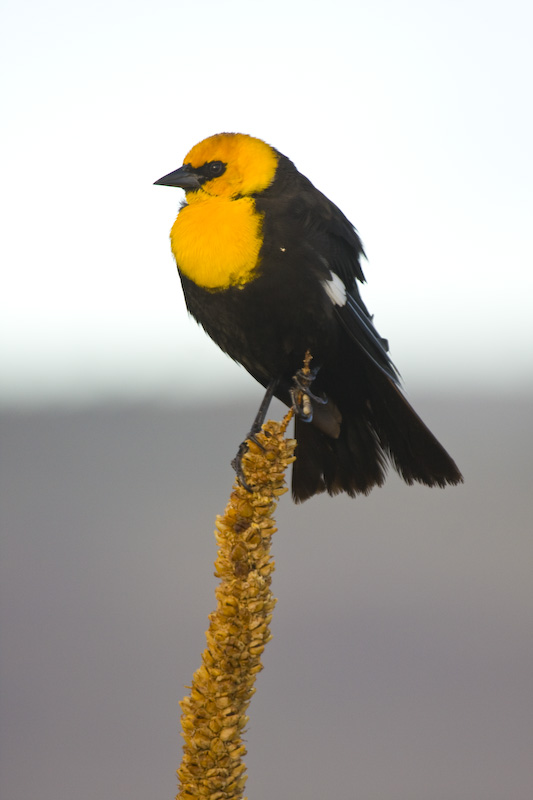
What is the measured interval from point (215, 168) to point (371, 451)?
2.68 ft

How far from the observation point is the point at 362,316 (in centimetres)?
199

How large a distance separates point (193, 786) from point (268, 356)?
3.72 feet

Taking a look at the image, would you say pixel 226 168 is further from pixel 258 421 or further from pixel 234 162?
pixel 258 421

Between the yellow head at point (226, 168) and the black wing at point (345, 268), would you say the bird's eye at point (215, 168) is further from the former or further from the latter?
the black wing at point (345, 268)

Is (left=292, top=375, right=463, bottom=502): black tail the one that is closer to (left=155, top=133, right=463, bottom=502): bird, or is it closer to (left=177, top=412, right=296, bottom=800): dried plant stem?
(left=155, top=133, right=463, bottom=502): bird

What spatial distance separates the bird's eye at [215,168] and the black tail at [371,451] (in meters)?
0.64

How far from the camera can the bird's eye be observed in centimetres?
199

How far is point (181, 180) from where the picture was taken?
2.02 metres

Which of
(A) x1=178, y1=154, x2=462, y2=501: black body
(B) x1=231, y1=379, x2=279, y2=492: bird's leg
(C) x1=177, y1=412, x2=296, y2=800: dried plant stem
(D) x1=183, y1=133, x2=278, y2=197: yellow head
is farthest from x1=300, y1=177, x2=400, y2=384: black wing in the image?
(C) x1=177, y1=412, x2=296, y2=800: dried plant stem

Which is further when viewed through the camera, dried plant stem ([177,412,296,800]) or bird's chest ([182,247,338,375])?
bird's chest ([182,247,338,375])

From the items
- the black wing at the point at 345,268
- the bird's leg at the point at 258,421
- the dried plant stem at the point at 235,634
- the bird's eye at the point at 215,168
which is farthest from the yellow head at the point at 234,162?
the dried plant stem at the point at 235,634

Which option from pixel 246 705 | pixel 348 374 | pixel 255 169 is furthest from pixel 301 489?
pixel 246 705

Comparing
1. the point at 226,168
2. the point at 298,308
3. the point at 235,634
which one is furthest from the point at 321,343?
the point at 235,634

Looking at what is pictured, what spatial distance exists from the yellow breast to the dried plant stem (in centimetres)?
58
